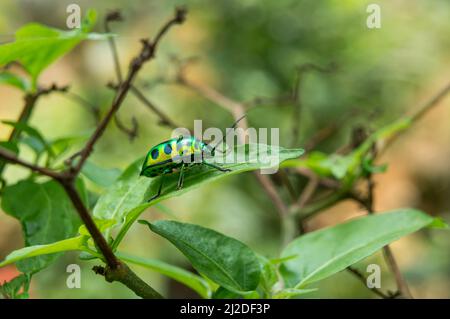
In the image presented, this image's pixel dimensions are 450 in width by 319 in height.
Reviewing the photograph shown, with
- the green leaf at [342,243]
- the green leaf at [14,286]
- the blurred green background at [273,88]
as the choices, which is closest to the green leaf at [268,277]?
the green leaf at [342,243]

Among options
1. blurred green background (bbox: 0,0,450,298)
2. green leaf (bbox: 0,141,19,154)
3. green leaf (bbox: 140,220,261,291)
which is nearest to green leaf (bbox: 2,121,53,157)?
green leaf (bbox: 0,141,19,154)

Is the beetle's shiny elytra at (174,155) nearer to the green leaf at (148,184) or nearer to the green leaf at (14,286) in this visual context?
the green leaf at (148,184)

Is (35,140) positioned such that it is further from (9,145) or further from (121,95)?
(121,95)

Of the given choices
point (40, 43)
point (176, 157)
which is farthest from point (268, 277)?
point (40, 43)

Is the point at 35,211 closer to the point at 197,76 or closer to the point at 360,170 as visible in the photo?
the point at 360,170

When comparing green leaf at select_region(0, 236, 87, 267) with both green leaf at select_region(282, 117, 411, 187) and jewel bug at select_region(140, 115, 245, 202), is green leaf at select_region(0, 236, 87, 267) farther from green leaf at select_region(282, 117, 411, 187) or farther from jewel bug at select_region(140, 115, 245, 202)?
green leaf at select_region(282, 117, 411, 187)

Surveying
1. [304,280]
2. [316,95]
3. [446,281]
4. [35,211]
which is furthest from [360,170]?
[316,95]

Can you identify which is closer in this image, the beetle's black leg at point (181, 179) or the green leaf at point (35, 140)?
the beetle's black leg at point (181, 179)
